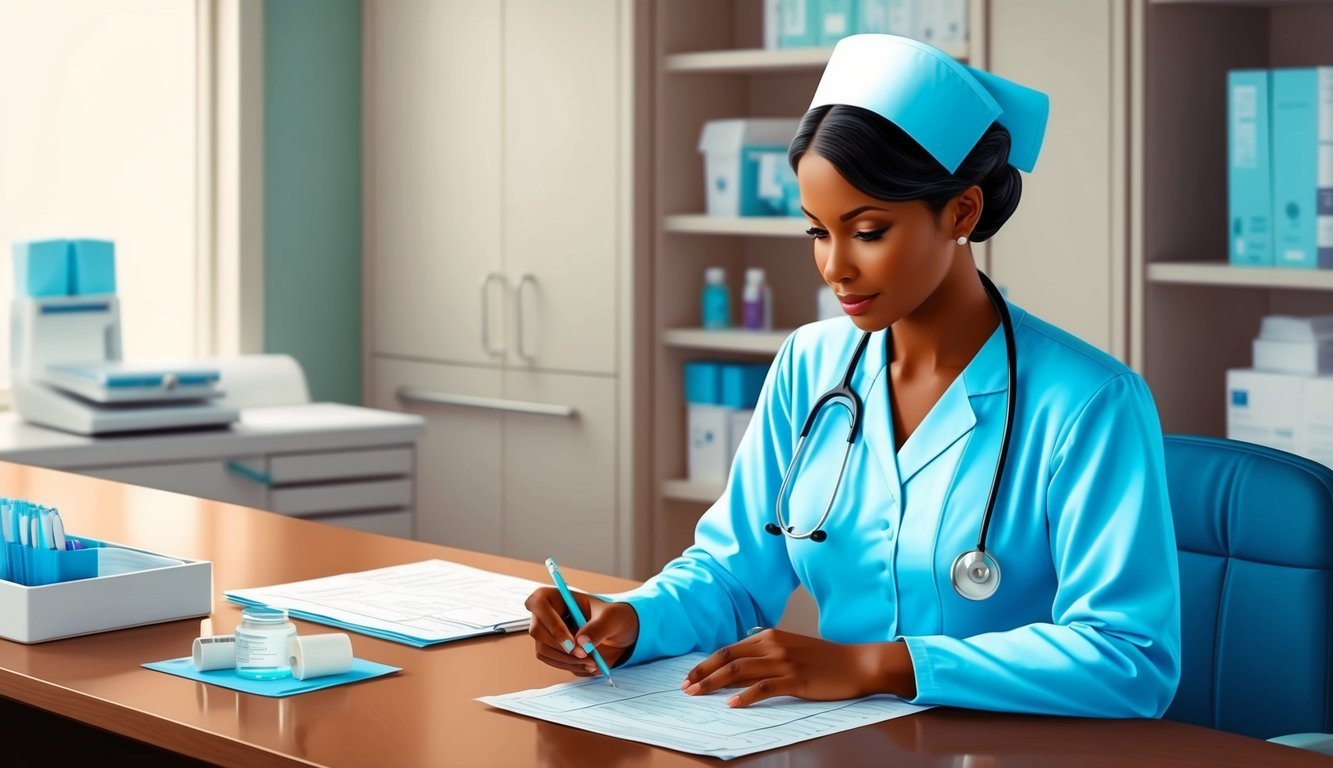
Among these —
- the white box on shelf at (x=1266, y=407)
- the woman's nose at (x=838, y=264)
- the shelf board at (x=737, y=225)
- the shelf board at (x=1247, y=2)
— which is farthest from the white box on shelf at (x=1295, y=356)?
the woman's nose at (x=838, y=264)

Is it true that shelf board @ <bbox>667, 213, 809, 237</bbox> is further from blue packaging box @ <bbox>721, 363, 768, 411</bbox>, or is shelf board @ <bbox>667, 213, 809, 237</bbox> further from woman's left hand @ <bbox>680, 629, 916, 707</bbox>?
woman's left hand @ <bbox>680, 629, 916, 707</bbox>

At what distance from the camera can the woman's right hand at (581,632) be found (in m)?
1.60

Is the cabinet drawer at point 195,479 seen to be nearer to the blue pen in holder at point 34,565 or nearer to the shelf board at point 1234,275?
the blue pen in holder at point 34,565

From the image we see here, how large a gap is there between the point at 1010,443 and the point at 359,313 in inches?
132

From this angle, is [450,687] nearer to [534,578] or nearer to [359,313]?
[534,578]

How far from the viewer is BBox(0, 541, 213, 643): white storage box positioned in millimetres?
1725

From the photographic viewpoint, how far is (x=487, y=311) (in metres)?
4.43

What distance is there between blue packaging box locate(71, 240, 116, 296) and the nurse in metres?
2.47

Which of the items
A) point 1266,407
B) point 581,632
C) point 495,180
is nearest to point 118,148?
point 495,180

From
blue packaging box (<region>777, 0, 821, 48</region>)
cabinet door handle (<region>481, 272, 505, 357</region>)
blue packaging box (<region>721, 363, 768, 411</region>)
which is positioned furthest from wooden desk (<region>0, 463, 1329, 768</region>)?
cabinet door handle (<region>481, 272, 505, 357</region>)

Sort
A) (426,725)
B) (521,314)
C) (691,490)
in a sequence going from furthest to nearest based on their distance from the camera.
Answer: (521,314), (691,490), (426,725)

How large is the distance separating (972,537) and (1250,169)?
1.81 m

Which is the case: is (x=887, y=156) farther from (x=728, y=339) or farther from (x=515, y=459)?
(x=515, y=459)

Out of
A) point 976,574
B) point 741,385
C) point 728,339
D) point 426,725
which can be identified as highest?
point 728,339
